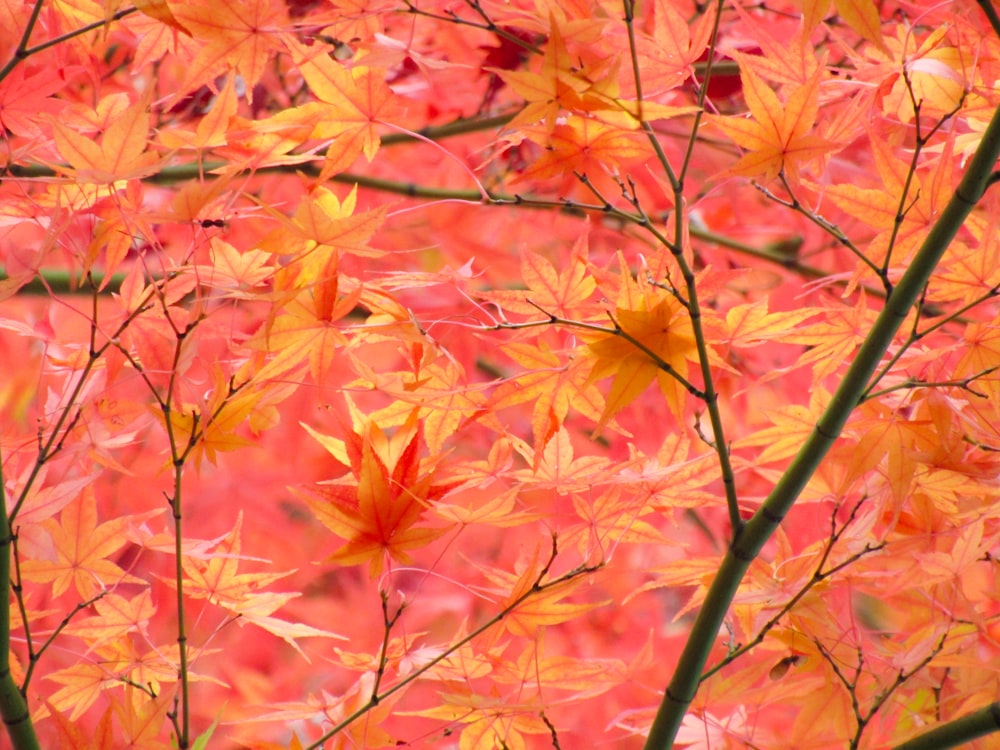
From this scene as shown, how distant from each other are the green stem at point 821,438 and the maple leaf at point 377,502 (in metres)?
0.17

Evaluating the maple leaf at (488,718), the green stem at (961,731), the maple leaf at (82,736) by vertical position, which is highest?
the green stem at (961,731)

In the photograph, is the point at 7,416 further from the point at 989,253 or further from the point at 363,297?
the point at 989,253

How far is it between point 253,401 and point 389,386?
92 millimetres

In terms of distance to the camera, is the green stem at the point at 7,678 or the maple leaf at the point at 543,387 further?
the maple leaf at the point at 543,387

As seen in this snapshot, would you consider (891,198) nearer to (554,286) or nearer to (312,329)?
(554,286)

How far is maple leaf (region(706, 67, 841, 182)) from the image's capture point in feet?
1.73

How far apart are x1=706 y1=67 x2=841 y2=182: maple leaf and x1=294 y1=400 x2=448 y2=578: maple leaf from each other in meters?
0.27

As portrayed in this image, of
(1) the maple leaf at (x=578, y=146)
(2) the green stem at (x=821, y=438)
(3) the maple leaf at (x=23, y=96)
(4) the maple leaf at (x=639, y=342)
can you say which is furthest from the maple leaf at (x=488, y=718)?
(3) the maple leaf at (x=23, y=96)

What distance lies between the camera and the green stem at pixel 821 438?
0.51 meters

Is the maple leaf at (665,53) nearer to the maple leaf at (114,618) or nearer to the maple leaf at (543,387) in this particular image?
the maple leaf at (543,387)

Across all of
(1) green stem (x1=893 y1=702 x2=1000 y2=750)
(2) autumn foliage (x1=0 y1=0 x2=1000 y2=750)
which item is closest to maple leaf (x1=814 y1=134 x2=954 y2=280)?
(2) autumn foliage (x1=0 y1=0 x2=1000 y2=750)

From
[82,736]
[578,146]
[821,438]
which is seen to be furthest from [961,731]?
[82,736]

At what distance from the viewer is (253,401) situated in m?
0.61

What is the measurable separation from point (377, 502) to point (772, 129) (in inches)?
12.4
